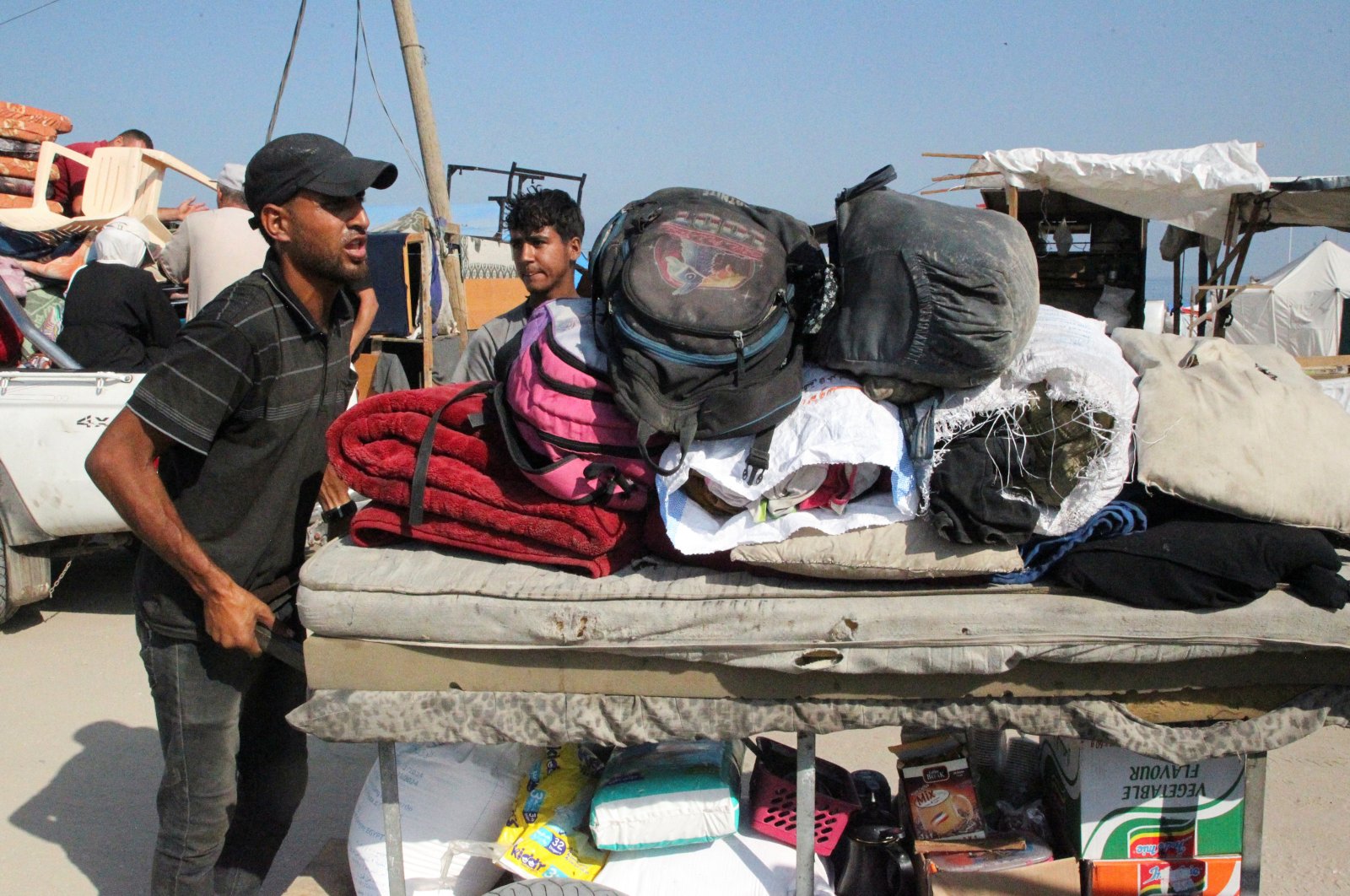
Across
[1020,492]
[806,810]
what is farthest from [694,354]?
[806,810]

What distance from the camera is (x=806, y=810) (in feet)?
6.48

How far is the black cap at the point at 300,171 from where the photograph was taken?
218 centimetres

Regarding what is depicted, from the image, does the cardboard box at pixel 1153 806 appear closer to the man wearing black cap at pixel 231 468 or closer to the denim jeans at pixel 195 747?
the man wearing black cap at pixel 231 468

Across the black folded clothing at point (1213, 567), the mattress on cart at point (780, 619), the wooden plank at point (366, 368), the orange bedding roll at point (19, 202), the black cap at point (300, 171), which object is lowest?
the wooden plank at point (366, 368)

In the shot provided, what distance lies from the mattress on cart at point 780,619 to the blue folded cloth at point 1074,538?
0.04 metres

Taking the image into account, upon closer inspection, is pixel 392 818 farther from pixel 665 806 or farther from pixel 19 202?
pixel 19 202

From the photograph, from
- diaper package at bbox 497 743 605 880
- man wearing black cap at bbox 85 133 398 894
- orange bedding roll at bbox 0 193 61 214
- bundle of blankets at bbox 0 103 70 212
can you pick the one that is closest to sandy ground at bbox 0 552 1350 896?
man wearing black cap at bbox 85 133 398 894

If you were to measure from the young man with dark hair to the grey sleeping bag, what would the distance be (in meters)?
1.80

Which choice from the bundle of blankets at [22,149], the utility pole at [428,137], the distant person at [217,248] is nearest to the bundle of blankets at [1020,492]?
the distant person at [217,248]

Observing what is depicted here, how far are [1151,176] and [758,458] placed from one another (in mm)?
8822

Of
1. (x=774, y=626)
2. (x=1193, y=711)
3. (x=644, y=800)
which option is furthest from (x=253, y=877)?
(x=1193, y=711)

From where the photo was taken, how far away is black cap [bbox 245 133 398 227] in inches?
85.9

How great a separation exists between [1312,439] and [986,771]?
114 centimetres

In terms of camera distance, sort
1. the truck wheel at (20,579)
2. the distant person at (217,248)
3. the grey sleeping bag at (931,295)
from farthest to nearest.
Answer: the distant person at (217,248) → the truck wheel at (20,579) → the grey sleeping bag at (931,295)
